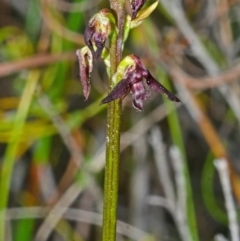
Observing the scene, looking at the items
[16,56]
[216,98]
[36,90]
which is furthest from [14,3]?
[216,98]

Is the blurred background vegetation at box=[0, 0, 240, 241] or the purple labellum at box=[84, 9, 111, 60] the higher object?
the blurred background vegetation at box=[0, 0, 240, 241]

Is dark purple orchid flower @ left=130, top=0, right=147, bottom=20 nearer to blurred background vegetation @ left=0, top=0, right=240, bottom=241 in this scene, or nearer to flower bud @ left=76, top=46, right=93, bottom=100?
flower bud @ left=76, top=46, right=93, bottom=100

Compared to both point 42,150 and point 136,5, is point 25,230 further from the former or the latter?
point 136,5

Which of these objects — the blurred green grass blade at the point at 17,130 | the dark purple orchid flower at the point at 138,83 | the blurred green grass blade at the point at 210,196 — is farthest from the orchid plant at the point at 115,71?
the blurred green grass blade at the point at 210,196

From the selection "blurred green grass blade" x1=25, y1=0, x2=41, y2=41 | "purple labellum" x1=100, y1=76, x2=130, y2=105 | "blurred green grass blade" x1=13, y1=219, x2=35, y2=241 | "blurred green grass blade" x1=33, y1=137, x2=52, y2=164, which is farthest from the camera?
"blurred green grass blade" x1=25, y1=0, x2=41, y2=41

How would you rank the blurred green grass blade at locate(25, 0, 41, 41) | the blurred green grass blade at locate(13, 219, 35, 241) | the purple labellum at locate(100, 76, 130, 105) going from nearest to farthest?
the purple labellum at locate(100, 76, 130, 105)
the blurred green grass blade at locate(13, 219, 35, 241)
the blurred green grass blade at locate(25, 0, 41, 41)

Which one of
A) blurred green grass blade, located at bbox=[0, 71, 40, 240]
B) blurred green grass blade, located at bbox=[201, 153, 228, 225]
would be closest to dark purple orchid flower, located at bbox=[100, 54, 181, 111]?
blurred green grass blade, located at bbox=[0, 71, 40, 240]

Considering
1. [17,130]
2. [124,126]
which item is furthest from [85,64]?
[124,126]
